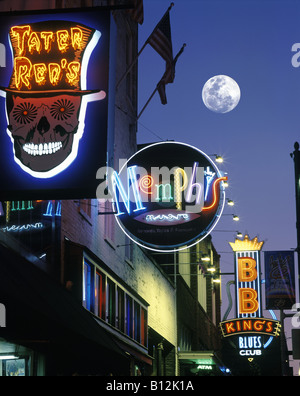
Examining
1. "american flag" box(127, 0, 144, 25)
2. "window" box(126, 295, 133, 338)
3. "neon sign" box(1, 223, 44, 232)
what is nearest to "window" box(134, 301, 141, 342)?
"window" box(126, 295, 133, 338)

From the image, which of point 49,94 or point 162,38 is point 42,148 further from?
point 162,38

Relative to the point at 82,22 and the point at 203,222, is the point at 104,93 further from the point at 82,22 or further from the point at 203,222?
the point at 203,222

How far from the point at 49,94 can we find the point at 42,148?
3.00 ft

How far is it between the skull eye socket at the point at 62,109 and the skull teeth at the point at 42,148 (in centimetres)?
46

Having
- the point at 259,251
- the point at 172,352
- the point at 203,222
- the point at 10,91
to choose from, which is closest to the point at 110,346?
the point at 203,222

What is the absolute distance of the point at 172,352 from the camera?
3503cm

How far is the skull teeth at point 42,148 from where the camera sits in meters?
14.0

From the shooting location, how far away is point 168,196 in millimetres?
22219

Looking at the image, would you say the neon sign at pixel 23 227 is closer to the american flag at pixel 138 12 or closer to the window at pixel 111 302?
the window at pixel 111 302

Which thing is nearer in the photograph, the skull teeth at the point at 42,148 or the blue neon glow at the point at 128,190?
the skull teeth at the point at 42,148

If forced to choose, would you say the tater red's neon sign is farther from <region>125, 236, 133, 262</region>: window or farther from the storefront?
<region>125, 236, 133, 262</region>: window

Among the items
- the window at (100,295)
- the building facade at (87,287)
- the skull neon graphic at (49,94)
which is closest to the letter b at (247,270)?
the building facade at (87,287)

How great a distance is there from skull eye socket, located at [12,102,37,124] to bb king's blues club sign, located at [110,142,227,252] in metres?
6.59

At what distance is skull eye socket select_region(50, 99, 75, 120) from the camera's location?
14000mm
